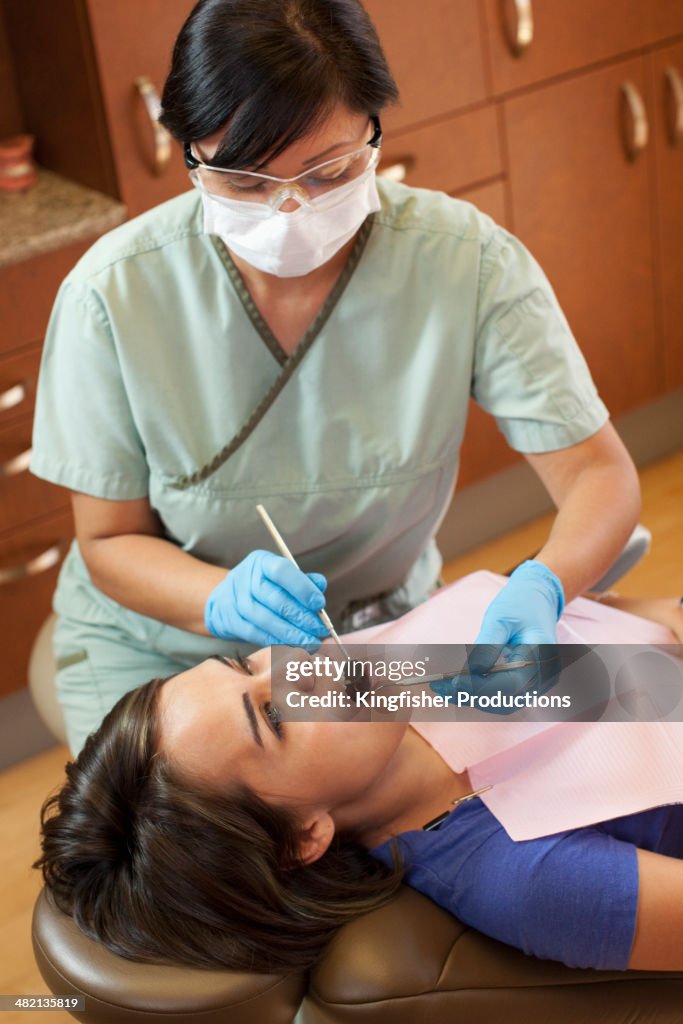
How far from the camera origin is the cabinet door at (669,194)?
109 inches

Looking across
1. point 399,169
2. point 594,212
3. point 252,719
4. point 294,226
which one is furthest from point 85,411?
point 594,212

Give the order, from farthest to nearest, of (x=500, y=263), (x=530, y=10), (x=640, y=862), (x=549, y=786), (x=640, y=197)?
(x=640, y=197), (x=530, y=10), (x=500, y=263), (x=549, y=786), (x=640, y=862)

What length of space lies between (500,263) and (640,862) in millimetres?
738

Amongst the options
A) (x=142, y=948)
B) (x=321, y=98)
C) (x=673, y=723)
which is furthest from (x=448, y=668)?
(x=321, y=98)

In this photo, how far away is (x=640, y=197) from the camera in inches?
113

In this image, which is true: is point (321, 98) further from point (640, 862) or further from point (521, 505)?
point (521, 505)

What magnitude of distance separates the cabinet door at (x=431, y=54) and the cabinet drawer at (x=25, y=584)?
104 centimetres

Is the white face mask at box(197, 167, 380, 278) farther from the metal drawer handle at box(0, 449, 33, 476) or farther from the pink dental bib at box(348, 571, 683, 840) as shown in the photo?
the metal drawer handle at box(0, 449, 33, 476)

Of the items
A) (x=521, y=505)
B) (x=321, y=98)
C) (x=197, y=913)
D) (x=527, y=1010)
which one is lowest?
(x=521, y=505)

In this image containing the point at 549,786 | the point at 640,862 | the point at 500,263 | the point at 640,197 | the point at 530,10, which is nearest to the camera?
the point at 640,862

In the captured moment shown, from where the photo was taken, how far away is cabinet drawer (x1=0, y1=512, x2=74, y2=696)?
2359 millimetres

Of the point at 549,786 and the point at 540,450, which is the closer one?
the point at 549,786

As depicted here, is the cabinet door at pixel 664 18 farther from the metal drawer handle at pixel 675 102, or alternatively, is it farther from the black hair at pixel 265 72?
the black hair at pixel 265 72

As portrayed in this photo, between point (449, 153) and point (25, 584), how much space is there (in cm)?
121
